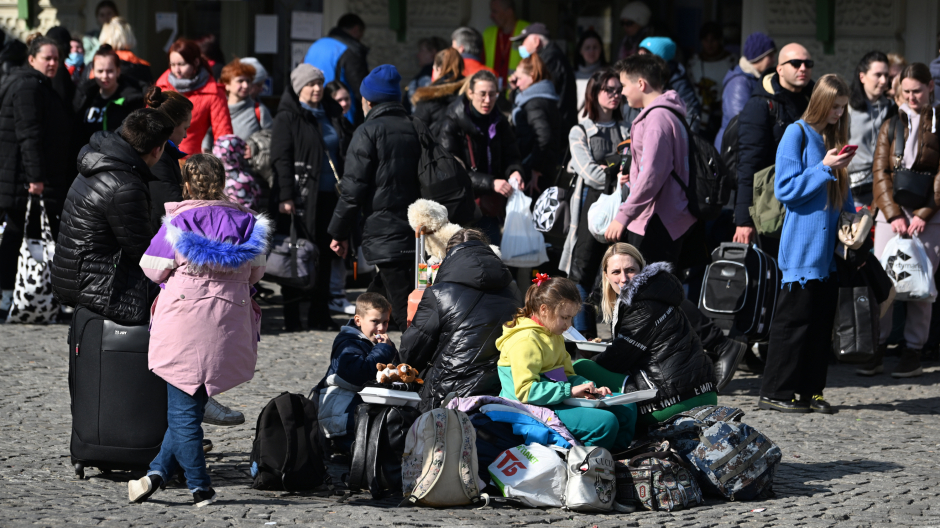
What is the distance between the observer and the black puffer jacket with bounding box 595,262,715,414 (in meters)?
5.68

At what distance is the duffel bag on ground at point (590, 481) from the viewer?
196 inches

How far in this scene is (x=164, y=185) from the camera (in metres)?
5.82

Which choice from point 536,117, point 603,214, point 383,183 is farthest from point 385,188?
point 536,117

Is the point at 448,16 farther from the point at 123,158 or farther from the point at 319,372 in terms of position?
the point at 123,158

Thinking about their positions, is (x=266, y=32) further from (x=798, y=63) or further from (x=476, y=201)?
(x=798, y=63)

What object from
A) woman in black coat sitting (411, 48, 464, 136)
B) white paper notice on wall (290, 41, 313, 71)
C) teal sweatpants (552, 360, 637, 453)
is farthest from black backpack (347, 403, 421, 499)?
white paper notice on wall (290, 41, 313, 71)

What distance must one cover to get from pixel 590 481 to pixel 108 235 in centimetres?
233

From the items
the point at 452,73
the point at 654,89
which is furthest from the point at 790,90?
the point at 452,73

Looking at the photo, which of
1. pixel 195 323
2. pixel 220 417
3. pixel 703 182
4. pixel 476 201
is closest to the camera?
pixel 195 323

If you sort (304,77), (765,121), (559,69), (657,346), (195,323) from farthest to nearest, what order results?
1. (559,69)
2. (304,77)
3. (765,121)
4. (657,346)
5. (195,323)

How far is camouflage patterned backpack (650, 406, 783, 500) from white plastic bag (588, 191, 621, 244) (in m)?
2.21

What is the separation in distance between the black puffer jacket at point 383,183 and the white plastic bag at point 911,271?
332cm

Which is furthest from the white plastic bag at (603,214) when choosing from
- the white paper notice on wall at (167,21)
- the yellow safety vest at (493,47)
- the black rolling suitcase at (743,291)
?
the white paper notice on wall at (167,21)

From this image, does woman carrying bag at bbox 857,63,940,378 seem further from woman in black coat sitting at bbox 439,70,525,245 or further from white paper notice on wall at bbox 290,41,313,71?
white paper notice on wall at bbox 290,41,313,71
